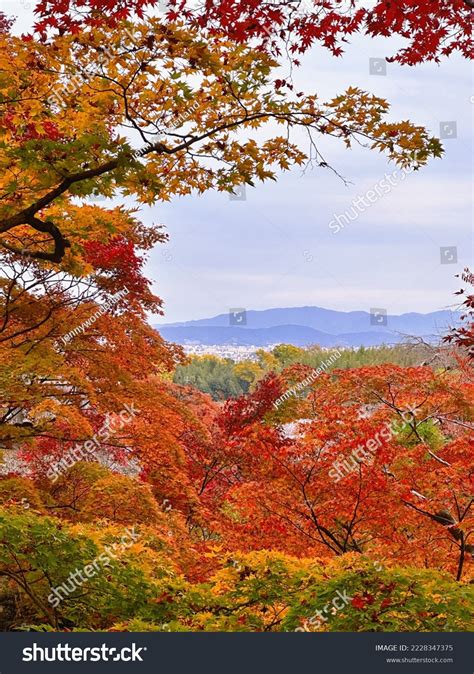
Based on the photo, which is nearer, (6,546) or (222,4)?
(222,4)

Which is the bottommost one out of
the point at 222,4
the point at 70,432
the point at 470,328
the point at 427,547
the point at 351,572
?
the point at 427,547

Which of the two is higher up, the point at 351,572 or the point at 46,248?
the point at 46,248

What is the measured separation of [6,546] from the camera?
593 cm

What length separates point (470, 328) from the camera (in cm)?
891

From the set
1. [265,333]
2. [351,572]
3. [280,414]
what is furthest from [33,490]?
[265,333]

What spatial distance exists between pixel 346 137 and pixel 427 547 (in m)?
5.52

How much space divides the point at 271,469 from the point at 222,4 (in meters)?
5.53

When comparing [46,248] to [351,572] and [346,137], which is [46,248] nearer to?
[346,137]

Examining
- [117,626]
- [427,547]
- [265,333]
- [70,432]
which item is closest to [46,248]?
[70,432]

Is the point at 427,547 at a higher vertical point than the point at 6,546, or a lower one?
lower

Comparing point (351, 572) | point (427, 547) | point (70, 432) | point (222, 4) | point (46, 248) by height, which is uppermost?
point (222, 4)

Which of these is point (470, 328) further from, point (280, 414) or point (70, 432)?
point (280, 414)
